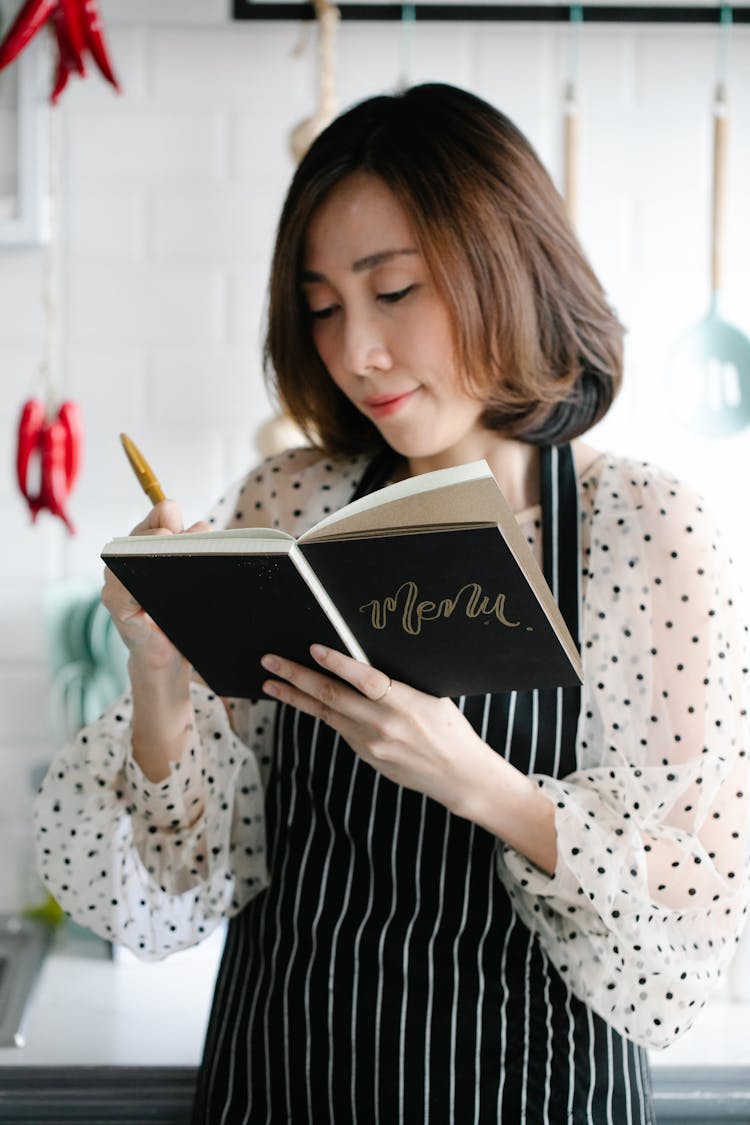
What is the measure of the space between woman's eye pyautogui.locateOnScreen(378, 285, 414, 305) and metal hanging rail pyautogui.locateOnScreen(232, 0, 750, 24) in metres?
0.76

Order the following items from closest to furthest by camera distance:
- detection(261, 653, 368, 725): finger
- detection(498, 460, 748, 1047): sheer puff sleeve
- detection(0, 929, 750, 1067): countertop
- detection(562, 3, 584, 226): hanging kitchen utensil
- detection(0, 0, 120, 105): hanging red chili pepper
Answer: detection(261, 653, 368, 725): finger < detection(498, 460, 748, 1047): sheer puff sleeve < detection(0, 929, 750, 1067): countertop < detection(0, 0, 120, 105): hanging red chili pepper < detection(562, 3, 584, 226): hanging kitchen utensil

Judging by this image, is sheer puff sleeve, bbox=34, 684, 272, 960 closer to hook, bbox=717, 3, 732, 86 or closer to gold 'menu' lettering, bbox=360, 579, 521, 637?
gold 'menu' lettering, bbox=360, 579, 521, 637

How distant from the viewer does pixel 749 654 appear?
102cm

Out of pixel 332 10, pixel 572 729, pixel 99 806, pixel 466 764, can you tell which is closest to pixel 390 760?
pixel 466 764

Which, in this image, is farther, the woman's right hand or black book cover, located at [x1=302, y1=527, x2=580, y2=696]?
the woman's right hand

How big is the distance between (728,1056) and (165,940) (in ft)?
2.16

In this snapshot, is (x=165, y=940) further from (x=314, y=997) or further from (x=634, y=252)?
(x=634, y=252)

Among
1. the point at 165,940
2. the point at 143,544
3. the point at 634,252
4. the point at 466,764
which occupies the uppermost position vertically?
the point at 634,252

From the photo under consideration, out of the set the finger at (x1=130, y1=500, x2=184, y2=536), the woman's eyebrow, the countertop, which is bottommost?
the countertop

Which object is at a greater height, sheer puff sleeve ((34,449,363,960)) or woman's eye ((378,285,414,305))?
woman's eye ((378,285,414,305))

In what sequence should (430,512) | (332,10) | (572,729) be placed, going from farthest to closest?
(332,10) < (572,729) < (430,512)

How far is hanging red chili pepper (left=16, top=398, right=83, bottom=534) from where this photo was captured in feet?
5.00

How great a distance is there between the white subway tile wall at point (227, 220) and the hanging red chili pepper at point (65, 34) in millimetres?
116

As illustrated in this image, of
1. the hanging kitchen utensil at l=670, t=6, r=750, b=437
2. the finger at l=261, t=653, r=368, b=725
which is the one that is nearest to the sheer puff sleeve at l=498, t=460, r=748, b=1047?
the finger at l=261, t=653, r=368, b=725
